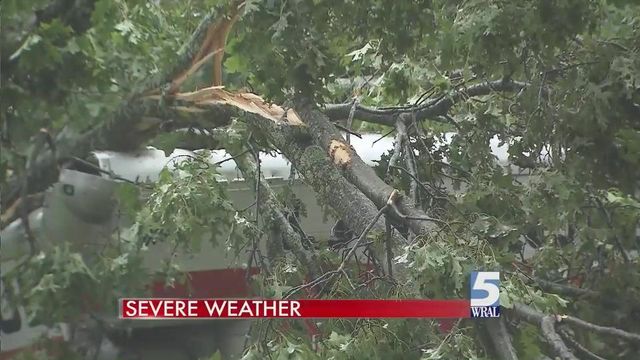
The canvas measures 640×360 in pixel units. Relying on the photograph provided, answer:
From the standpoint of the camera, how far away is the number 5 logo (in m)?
2.29

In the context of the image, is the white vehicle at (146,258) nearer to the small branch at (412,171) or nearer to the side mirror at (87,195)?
the side mirror at (87,195)

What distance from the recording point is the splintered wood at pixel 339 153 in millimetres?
2738

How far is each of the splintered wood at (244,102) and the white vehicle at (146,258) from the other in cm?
17

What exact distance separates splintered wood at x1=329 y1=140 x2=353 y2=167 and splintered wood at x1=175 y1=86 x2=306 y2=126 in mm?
145

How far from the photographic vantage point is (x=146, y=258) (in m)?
2.22

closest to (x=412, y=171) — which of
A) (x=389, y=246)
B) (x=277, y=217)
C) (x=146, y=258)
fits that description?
(x=389, y=246)

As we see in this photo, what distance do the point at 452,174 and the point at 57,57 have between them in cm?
172

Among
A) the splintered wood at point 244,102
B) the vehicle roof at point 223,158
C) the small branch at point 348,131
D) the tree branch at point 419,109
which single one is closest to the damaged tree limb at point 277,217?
the vehicle roof at point 223,158

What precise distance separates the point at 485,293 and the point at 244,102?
1.04 metres

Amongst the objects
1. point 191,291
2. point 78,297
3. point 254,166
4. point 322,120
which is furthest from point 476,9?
point 78,297

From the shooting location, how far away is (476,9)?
8.08 ft

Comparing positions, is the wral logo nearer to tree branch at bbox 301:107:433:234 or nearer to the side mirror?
tree branch at bbox 301:107:433:234

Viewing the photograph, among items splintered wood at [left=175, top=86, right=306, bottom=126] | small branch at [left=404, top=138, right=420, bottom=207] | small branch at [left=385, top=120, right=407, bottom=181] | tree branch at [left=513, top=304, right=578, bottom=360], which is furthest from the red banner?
small branch at [left=385, top=120, right=407, bottom=181]

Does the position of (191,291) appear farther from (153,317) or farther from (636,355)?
(636,355)
